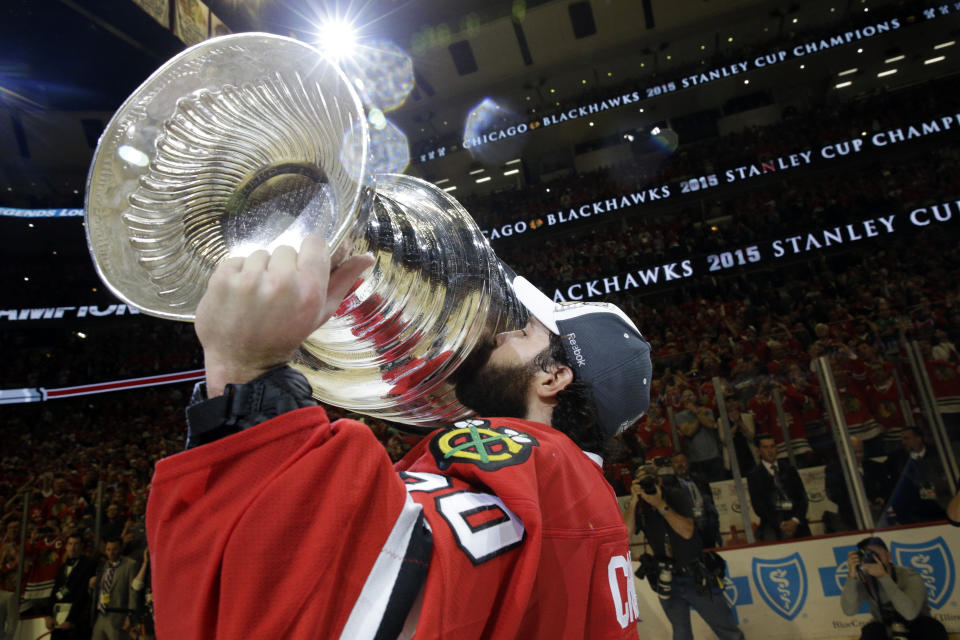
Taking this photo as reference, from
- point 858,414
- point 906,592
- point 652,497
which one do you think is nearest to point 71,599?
point 652,497

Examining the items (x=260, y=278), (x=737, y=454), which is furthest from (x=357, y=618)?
(x=737, y=454)

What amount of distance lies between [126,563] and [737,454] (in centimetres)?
497

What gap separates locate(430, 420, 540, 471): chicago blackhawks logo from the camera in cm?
64

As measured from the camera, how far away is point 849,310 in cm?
823

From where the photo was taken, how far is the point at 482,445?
66cm

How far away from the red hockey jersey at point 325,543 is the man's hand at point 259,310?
7 centimetres

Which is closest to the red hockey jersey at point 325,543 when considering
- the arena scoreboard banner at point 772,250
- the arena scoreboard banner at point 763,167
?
the arena scoreboard banner at point 772,250

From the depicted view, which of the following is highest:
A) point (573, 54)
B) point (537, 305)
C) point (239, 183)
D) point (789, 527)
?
point (573, 54)

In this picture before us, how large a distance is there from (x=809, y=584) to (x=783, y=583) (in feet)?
0.53

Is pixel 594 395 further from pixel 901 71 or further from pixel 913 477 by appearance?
pixel 901 71

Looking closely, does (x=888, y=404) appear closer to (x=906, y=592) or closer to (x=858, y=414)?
(x=858, y=414)

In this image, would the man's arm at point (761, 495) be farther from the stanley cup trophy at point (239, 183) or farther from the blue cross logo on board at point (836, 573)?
the stanley cup trophy at point (239, 183)

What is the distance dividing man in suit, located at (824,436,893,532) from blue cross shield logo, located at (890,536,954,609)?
25cm

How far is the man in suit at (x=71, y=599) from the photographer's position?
4.95 metres
